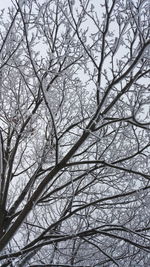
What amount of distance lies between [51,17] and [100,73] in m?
1.61

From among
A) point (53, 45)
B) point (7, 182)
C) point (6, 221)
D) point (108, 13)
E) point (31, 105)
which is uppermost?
point (53, 45)

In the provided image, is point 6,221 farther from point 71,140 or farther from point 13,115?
point 71,140

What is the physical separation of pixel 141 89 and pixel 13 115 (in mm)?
2511

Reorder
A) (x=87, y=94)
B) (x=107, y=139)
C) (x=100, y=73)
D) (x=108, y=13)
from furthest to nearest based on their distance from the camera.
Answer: (x=87, y=94) → (x=107, y=139) → (x=100, y=73) → (x=108, y=13)

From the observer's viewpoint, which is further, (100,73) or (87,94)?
(87,94)

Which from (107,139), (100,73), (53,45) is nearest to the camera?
(100,73)

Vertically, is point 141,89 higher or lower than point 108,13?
lower

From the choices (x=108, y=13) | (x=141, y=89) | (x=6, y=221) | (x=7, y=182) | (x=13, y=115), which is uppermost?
(x=13, y=115)

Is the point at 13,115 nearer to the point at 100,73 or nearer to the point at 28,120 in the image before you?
the point at 28,120

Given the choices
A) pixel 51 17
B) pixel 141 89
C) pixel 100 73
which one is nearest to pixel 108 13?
pixel 100 73

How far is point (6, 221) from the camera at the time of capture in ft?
13.6

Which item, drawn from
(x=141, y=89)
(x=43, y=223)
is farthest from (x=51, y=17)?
(x=43, y=223)

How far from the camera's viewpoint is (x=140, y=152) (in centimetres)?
356

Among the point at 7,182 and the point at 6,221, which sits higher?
the point at 7,182
